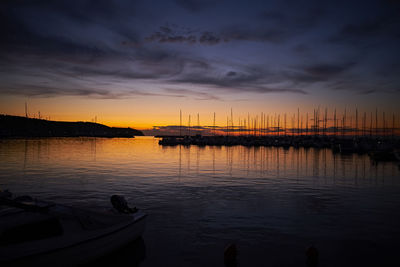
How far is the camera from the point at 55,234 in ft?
29.5

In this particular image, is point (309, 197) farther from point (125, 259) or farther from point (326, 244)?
point (125, 259)

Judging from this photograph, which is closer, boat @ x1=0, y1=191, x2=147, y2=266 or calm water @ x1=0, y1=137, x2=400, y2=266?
boat @ x1=0, y1=191, x2=147, y2=266

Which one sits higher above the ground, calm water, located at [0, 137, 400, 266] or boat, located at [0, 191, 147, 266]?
boat, located at [0, 191, 147, 266]

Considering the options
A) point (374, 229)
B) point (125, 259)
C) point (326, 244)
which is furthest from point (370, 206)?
point (125, 259)

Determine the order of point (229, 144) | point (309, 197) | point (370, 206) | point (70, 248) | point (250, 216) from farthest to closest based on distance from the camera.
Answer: point (229, 144) < point (309, 197) < point (370, 206) < point (250, 216) < point (70, 248)

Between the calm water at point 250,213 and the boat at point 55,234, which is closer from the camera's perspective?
the boat at point 55,234

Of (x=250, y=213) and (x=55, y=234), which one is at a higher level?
(x=55, y=234)

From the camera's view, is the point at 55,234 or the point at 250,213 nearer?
the point at 55,234

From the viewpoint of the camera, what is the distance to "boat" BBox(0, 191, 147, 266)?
8125 mm

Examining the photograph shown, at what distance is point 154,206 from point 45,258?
10.4 meters

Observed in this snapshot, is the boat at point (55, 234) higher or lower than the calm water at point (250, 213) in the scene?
higher

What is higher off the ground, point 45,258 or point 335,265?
point 45,258

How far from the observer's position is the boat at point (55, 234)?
812 cm

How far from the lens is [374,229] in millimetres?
14695
